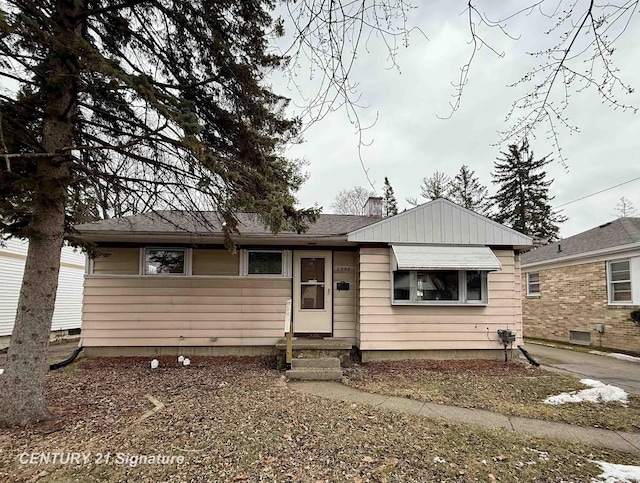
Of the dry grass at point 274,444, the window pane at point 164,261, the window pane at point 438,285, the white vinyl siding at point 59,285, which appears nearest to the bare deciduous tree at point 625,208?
the window pane at point 438,285

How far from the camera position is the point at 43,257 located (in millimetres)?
4328

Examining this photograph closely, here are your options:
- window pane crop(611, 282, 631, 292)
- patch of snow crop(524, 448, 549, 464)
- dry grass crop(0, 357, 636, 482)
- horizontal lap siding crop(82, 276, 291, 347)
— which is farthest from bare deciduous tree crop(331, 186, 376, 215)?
patch of snow crop(524, 448, 549, 464)

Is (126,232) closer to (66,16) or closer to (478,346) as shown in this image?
(66,16)

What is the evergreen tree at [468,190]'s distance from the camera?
28.7 metres

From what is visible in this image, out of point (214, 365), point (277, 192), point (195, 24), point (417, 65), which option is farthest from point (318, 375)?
point (195, 24)

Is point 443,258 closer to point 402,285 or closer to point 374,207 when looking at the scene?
point 402,285

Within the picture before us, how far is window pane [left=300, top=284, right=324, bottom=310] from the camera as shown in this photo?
8156 mm

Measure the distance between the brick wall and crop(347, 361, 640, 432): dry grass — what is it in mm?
5091

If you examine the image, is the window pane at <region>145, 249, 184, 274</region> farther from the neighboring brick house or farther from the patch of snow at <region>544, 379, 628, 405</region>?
the neighboring brick house

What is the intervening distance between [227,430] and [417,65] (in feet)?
12.7

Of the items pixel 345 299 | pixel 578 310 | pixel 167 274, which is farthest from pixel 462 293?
pixel 578 310

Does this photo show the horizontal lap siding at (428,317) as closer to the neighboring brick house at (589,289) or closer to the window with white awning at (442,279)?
the window with white awning at (442,279)

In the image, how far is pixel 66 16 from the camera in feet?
14.2

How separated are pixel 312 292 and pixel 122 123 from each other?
16.1 ft
